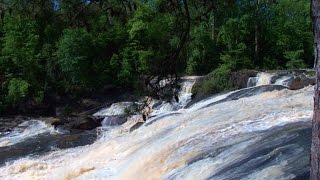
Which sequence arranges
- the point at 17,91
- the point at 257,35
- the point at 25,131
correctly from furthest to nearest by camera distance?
the point at 257,35
the point at 17,91
the point at 25,131

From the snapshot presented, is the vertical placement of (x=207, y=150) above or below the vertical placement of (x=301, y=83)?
below

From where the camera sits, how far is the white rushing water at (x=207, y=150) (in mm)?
6969

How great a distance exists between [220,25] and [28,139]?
18.4 m

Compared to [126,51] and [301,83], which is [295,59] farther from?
[301,83]

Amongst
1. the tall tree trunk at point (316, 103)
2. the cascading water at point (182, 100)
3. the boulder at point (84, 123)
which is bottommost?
the boulder at point (84, 123)

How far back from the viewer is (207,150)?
26.5 ft

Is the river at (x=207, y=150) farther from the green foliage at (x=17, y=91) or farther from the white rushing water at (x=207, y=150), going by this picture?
the green foliage at (x=17, y=91)

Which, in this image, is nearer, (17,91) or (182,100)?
(182,100)

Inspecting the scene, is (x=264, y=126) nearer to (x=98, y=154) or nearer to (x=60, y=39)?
(x=98, y=154)

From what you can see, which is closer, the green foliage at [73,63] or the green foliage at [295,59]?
the green foliage at [73,63]

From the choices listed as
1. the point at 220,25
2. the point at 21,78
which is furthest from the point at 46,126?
the point at 220,25

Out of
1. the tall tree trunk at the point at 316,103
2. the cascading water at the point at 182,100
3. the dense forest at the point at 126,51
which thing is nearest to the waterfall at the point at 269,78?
the dense forest at the point at 126,51

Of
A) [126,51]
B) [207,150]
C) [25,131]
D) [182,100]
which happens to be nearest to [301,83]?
[182,100]

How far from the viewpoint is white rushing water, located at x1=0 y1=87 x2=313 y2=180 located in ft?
22.9
